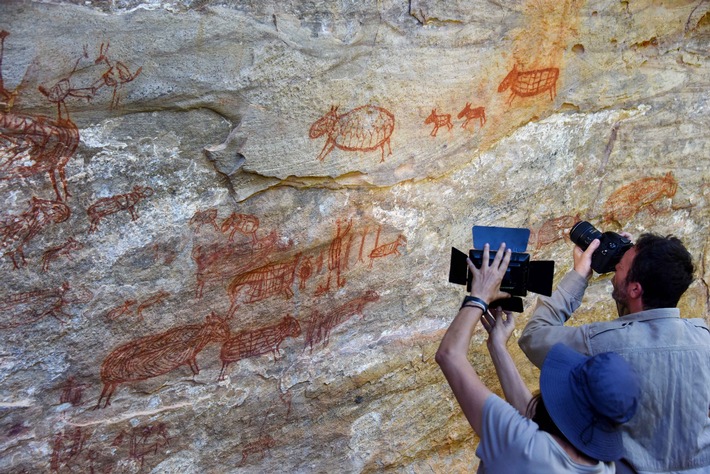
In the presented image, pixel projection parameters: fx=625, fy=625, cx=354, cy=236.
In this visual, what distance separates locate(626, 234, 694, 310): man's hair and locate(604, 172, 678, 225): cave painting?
5.28ft

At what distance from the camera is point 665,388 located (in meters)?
1.84

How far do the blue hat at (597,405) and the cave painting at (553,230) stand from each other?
1.92 m

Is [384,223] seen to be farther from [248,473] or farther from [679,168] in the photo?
[679,168]

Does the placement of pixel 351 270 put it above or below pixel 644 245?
below

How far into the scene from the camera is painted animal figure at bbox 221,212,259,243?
255 cm

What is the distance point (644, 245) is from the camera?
6.74ft

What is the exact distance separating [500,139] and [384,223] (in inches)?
29.1

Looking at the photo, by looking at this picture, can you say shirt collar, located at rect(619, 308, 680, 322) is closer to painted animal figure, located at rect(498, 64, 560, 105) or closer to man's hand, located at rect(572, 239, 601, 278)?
man's hand, located at rect(572, 239, 601, 278)

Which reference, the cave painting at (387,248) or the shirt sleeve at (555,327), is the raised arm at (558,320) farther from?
the cave painting at (387,248)

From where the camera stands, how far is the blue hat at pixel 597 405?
1.43 m

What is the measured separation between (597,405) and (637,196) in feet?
8.45

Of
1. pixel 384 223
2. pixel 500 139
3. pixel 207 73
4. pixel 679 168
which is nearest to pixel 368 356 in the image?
pixel 384 223

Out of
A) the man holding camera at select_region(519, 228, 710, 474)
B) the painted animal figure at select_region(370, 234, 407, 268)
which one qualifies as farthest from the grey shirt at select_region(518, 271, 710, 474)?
the painted animal figure at select_region(370, 234, 407, 268)

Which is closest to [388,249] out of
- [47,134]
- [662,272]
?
[662,272]
